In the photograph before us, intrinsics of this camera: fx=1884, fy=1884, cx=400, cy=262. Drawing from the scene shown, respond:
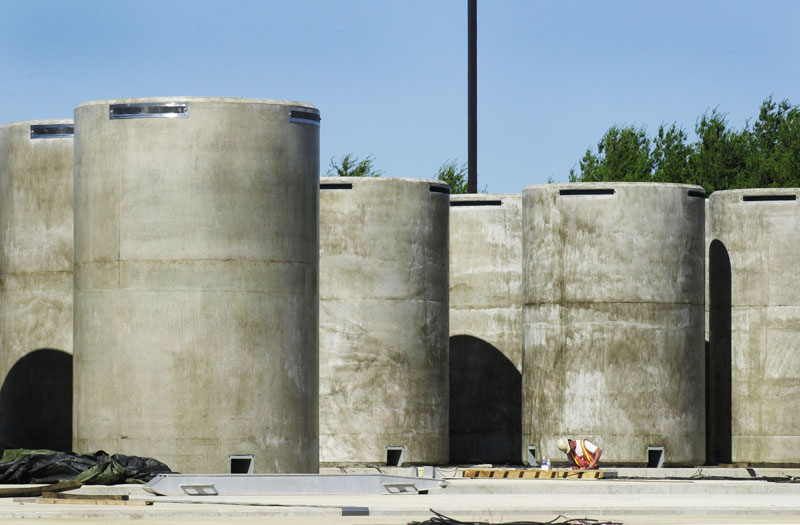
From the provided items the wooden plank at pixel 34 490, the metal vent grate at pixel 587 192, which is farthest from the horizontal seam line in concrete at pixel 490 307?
the wooden plank at pixel 34 490

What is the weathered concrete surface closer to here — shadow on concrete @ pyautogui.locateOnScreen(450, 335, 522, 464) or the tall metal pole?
shadow on concrete @ pyautogui.locateOnScreen(450, 335, 522, 464)

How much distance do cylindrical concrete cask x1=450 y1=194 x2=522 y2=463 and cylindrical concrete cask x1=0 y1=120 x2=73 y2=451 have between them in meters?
8.00

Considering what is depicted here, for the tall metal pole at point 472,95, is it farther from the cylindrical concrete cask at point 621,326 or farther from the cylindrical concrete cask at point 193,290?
the cylindrical concrete cask at point 193,290

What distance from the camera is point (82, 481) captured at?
23.3 metres

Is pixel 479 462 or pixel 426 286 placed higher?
pixel 426 286

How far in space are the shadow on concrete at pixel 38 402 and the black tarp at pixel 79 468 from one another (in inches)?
244

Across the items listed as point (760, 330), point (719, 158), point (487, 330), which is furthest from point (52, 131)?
point (719, 158)

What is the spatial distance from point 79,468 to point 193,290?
2.96 metres

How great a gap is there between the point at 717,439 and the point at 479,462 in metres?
4.49

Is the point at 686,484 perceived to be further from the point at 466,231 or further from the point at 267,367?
the point at 466,231

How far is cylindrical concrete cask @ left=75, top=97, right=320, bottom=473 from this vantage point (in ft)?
83.4

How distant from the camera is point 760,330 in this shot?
34.8 metres

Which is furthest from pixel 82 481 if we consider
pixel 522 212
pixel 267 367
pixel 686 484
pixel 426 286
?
pixel 522 212

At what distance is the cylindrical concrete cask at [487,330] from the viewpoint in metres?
35.8
